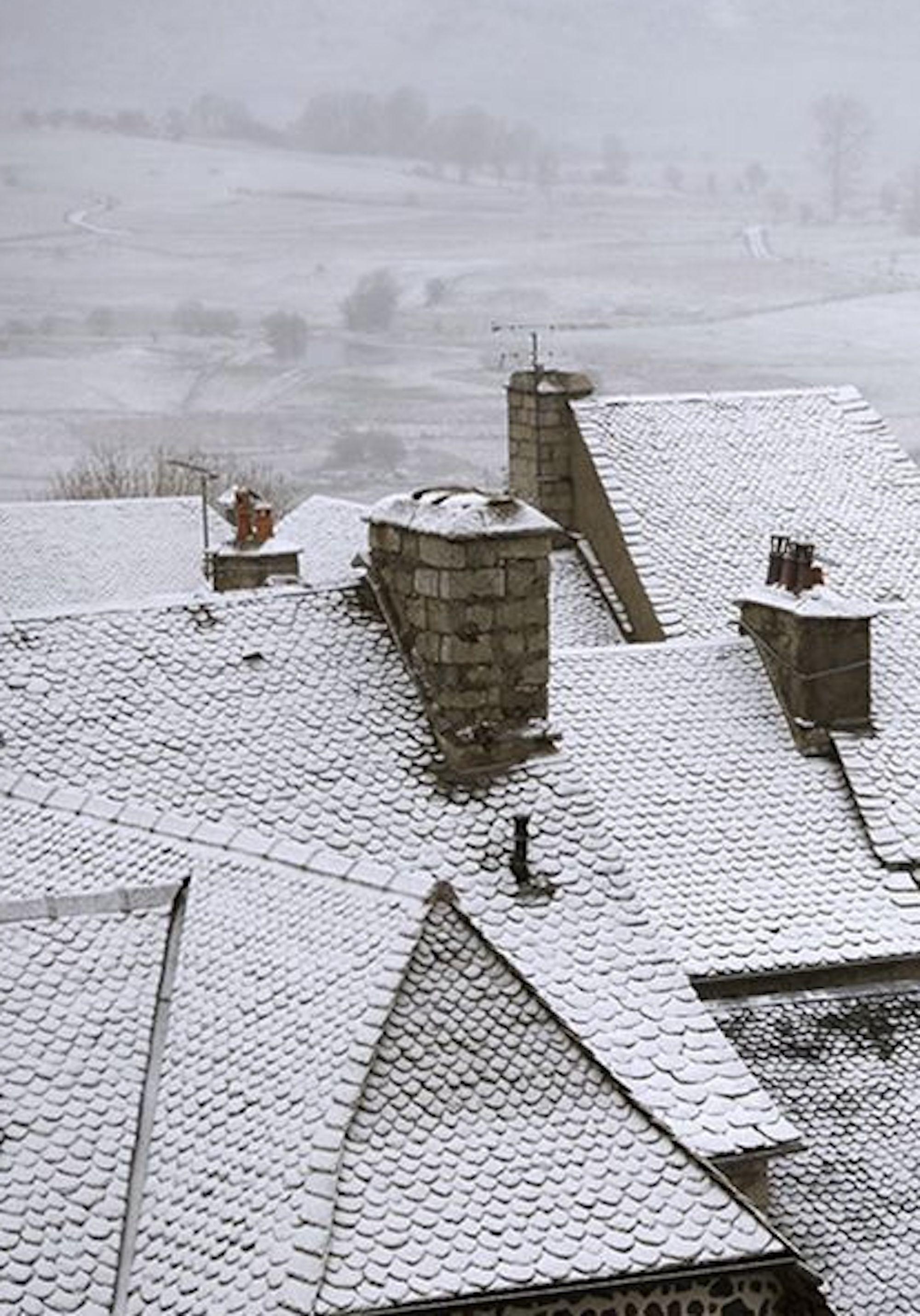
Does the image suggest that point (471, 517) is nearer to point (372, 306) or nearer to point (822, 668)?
point (822, 668)

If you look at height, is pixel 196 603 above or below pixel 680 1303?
above

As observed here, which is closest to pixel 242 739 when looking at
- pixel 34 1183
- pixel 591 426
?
pixel 34 1183

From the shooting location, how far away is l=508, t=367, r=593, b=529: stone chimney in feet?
101

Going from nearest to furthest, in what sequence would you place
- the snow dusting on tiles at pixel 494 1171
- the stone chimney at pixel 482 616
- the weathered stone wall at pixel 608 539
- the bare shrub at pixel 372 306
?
the snow dusting on tiles at pixel 494 1171
the stone chimney at pixel 482 616
the weathered stone wall at pixel 608 539
the bare shrub at pixel 372 306

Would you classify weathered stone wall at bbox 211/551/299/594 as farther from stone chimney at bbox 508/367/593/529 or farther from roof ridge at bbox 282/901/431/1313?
roof ridge at bbox 282/901/431/1313

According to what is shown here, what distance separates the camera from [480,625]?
1738cm

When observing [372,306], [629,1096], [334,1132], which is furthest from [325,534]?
[372,306]

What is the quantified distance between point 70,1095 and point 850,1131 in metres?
7.30

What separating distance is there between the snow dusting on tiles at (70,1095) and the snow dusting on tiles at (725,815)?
6.71 m

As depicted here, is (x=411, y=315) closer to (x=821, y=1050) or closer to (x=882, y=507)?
(x=882, y=507)

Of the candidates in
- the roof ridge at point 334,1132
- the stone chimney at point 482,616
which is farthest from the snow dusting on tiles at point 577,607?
the roof ridge at point 334,1132

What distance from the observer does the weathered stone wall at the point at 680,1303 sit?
1233 centimetres

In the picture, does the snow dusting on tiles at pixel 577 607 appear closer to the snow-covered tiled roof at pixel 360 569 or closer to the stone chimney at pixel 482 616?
the snow-covered tiled roof at pixel 360 569

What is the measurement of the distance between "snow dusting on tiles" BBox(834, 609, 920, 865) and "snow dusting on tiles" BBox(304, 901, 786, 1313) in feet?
27.3
